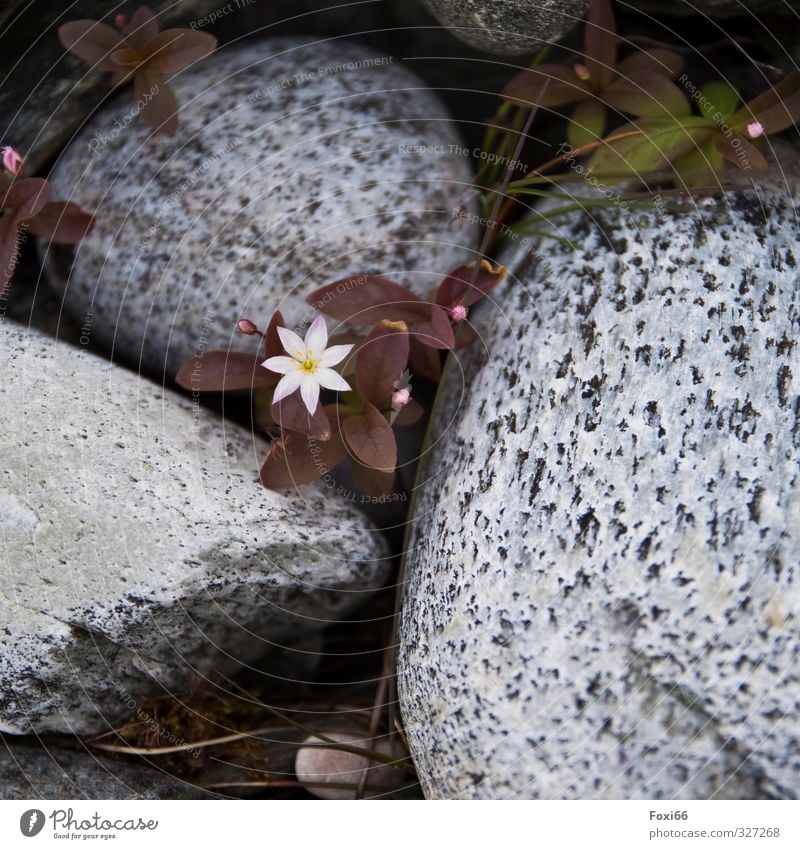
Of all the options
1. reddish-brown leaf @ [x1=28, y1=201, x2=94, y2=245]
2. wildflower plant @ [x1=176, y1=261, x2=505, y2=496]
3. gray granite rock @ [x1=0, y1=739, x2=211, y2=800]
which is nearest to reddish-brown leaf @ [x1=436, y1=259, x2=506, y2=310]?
wildflower plant @ [x1=176, y1=261, x2=505, y2=496]

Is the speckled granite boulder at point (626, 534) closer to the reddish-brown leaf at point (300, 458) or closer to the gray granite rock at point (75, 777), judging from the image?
the reddish-brown leaf at point (300, 458)

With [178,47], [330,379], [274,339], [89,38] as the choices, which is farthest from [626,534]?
[89,38]

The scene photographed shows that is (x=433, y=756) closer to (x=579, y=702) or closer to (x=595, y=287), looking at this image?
(x=579, y=702)

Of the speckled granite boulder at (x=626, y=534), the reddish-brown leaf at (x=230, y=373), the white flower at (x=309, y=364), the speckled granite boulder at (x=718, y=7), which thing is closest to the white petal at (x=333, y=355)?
the white flower at (x=309, y=364)

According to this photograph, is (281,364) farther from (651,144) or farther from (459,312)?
(651,144)

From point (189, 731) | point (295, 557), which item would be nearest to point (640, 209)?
point (295, 557)
